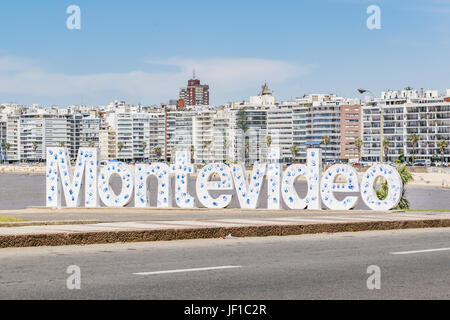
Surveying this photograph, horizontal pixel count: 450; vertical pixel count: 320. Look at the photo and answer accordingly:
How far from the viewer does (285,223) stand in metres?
21.6

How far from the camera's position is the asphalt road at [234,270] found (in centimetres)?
1116

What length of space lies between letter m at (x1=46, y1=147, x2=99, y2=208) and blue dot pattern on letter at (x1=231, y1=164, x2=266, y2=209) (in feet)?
22.0

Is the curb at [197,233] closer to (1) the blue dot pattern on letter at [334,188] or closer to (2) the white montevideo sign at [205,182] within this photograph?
(1) the blue dot pattern on letter at [334,188]

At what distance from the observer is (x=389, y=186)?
3653cm

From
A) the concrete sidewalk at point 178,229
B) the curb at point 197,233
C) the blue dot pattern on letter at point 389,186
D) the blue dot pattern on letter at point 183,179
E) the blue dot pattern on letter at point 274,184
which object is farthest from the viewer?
the blue dot pattern on letter at point 183,179

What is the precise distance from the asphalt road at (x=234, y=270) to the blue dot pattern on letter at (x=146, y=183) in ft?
65.1

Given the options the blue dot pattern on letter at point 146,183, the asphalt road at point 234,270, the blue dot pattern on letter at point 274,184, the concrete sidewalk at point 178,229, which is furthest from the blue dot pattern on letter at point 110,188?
the asphalt road at point 234,270

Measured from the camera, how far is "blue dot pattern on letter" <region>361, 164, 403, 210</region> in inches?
1422

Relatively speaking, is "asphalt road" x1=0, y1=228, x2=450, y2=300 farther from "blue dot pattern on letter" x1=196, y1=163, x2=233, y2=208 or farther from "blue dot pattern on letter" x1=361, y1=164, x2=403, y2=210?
"blue dot pattern on letter" x1=196, y1=163, x2=233, y2=208

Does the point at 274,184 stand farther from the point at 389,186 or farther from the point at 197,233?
the point at 197,233
